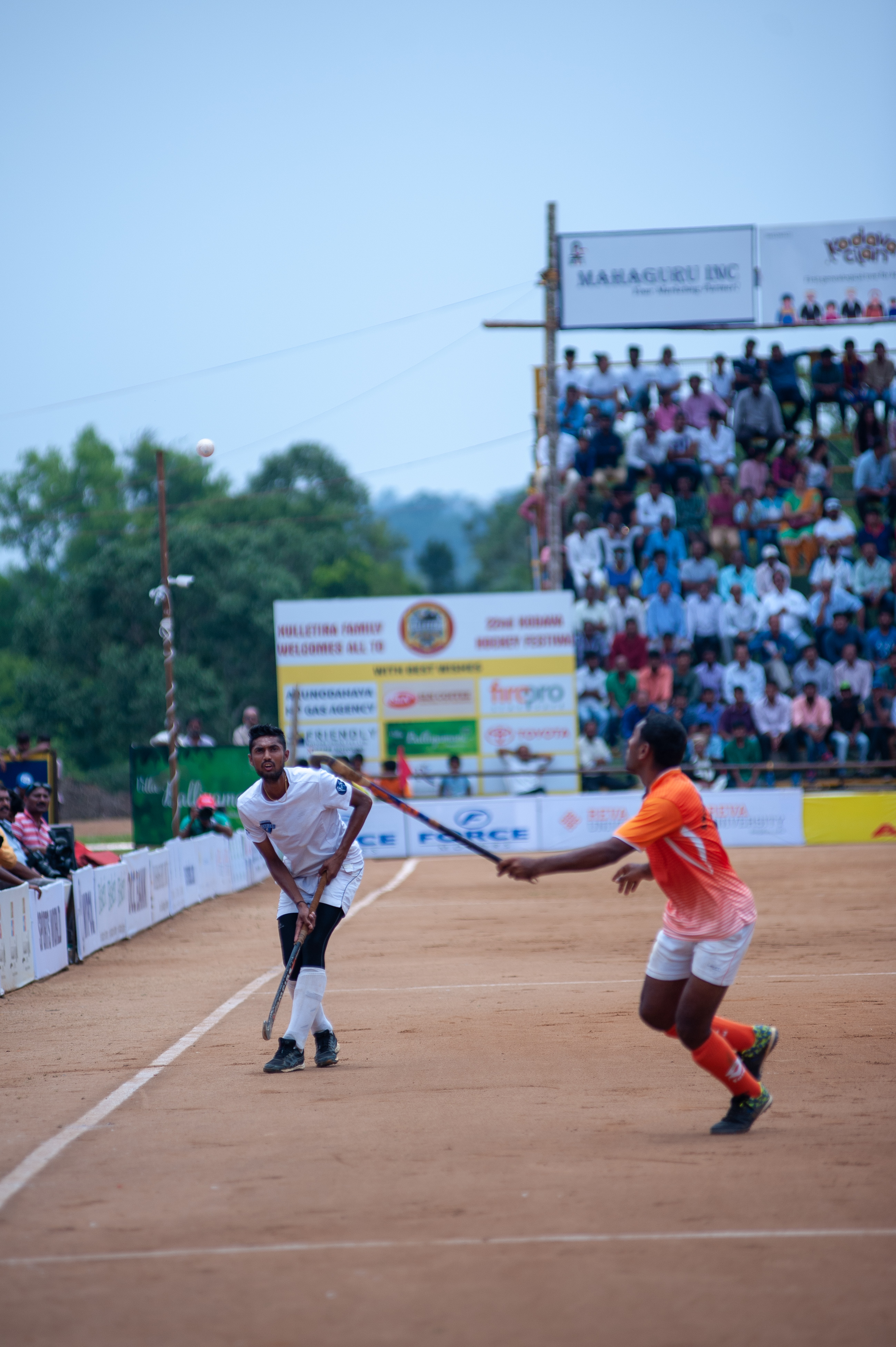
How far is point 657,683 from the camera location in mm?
27516

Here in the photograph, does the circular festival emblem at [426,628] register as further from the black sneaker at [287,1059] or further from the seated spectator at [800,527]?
the black sneaker at [287,1059]

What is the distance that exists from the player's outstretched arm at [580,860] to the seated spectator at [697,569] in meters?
22.8

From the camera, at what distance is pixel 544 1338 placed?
14.2 ft

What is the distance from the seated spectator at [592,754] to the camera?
28578mm

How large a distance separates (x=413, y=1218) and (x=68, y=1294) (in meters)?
1.32

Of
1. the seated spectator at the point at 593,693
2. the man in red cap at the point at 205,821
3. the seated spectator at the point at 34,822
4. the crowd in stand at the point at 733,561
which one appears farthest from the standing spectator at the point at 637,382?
the seated spectator at the point at 34,822

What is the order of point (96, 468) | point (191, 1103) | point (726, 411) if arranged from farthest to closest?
point (96, 468) → point (726, 411) → point (191, 1103)

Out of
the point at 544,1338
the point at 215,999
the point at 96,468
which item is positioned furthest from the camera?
the point at 96,468

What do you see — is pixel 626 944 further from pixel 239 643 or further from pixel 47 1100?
pixel 239 643

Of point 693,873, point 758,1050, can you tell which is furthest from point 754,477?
point 693,873

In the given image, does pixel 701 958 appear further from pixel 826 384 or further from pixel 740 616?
pixel 826 384

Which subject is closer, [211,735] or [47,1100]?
[47,1100]

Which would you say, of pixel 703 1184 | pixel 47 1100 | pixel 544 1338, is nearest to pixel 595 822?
pixel 47 1100

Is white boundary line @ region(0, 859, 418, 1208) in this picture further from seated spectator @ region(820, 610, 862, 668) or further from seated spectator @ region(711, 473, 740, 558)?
seated spectator @ region(711, 473, 740, 558)
